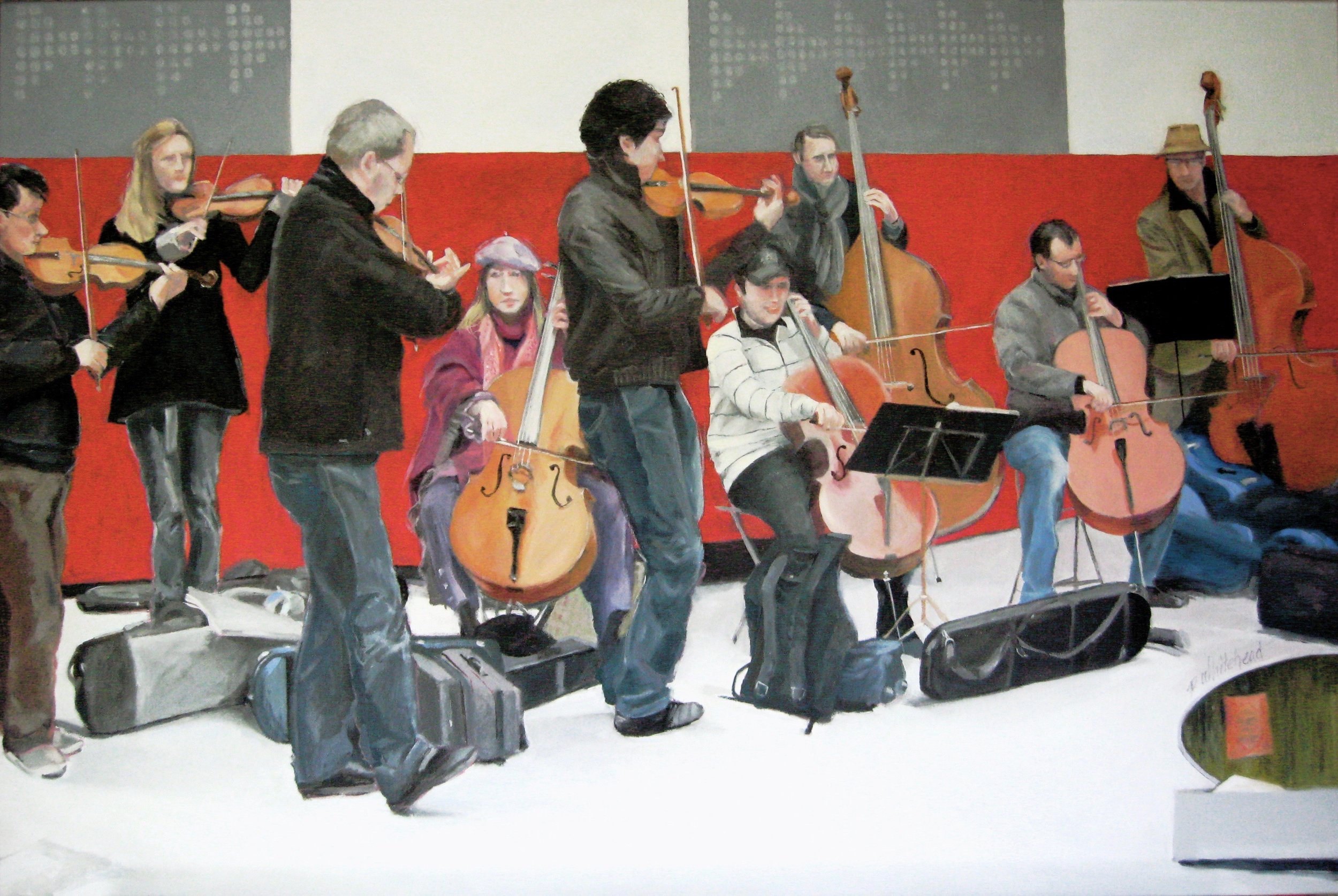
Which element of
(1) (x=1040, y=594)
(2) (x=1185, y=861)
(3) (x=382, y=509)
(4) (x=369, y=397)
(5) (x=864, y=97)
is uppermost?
(5) (x=864, y=97)

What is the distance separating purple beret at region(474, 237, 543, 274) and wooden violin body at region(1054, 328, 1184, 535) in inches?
52.4

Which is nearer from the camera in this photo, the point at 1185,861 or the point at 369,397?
the point at 369,397

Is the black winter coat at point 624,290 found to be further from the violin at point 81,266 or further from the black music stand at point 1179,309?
the black music stand at point 1179,309

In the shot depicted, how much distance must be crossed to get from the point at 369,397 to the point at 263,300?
16.4 inches

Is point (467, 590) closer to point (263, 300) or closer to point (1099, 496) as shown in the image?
point (263, 300)

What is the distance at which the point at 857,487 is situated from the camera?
2.40m

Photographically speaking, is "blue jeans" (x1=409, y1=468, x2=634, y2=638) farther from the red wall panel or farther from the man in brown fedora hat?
the man in brown fedora hat

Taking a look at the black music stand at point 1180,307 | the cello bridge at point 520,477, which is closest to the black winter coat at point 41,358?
the cello bridge at point 520,477

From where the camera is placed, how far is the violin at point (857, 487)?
7.85ft

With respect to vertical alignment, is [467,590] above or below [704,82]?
below

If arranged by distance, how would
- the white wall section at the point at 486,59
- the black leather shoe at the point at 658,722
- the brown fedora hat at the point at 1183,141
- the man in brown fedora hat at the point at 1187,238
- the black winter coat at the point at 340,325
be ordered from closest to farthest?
the black winter coat at the point at 340,325 → the black leather shoe at the point at 658,722 → the white wall section at the point at 486,59 → the man in brown fedora hat at the point at 1187,238 → the brown fedora hat at the point at 1183,141

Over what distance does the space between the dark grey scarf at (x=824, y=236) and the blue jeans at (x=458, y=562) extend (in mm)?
717

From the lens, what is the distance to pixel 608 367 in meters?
2.31

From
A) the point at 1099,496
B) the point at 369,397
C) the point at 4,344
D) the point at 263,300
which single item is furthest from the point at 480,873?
the point at 1099,496
